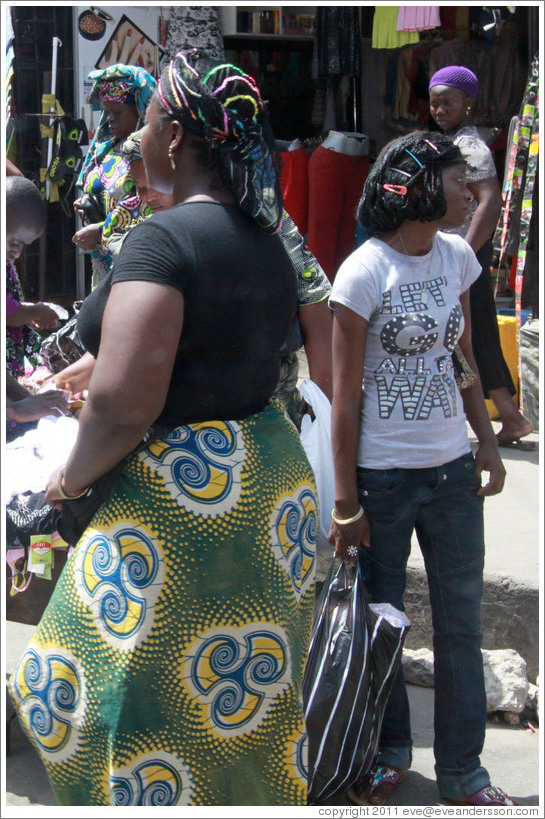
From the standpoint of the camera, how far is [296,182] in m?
6.91

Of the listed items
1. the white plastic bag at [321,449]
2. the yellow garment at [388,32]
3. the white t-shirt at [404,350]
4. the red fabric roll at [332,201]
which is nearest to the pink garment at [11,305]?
the white plastic bag at [321,449]

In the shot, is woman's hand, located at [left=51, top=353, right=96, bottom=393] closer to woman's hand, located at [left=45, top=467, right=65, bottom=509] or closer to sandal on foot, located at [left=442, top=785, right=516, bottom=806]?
woman's hand, located at [left=45, top=467, right=65, bottom=509]

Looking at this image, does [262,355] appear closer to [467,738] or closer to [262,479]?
[262,479]

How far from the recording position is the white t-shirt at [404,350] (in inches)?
103

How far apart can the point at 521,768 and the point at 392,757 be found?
494 mm

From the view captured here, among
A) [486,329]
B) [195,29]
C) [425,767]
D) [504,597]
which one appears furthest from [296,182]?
[425,767]

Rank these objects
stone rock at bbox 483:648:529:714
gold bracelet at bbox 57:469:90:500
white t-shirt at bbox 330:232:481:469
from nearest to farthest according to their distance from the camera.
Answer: gold bracelet at bbox 57:469:90:500 < white t-shirt at bbox 330:232:481:469 < stone rock at bbox 483:648:529:714

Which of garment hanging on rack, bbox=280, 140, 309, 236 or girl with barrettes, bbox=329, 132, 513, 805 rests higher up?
garment hanging on rack, bbox=280, 140, 309, 236

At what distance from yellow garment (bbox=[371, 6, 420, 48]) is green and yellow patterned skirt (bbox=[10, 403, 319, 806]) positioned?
5.62m

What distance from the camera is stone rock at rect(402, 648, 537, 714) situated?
346cm

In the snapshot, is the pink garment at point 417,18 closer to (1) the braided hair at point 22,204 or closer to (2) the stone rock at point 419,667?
(1) the braided hair at point 22,204

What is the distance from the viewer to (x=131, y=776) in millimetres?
1995

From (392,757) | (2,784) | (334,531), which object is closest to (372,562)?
(334,531)

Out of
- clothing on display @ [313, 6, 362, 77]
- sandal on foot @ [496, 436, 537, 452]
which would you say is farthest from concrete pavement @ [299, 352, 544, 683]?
clothing on display @ [313, 6, 362, 77]
